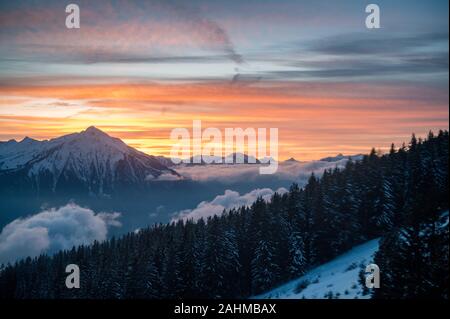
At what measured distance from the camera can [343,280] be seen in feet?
106

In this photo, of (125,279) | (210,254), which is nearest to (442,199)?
(210,254)

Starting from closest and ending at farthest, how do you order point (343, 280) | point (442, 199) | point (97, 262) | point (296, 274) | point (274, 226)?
point (442, 199) → point (343, 280) → point (296, 274) → point (274, 226) → point (97, 262)

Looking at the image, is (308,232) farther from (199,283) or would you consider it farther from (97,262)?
(97,262)

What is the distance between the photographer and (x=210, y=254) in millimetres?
59094
